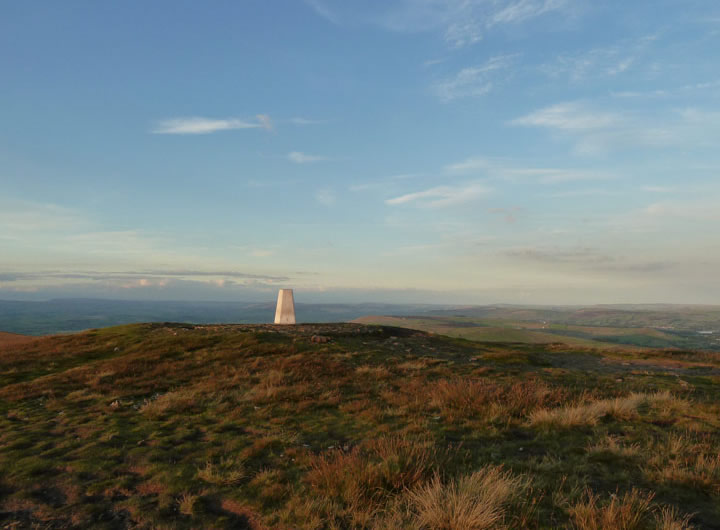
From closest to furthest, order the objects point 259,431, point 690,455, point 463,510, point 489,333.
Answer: point 463,510
point 690,455
point 259,431
point 489,333

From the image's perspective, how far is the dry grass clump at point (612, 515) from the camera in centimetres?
495

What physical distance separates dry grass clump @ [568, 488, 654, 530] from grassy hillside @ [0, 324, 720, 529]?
1.1 inches

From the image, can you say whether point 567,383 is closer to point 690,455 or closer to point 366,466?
point 690,455

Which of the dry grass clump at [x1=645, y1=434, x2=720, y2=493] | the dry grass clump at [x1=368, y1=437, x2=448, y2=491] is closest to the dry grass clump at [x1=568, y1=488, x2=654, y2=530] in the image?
the dry grass clump at [x1=645, y1=434, x2=720, y2=493]

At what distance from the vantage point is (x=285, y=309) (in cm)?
4888

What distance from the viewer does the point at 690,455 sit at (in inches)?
296

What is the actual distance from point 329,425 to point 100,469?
223 inches

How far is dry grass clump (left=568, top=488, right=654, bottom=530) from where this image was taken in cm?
495

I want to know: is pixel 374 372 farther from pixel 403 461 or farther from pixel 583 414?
pixel 403 461

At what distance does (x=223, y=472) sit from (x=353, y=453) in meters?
2.74

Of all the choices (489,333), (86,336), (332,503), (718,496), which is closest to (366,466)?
(332,503)

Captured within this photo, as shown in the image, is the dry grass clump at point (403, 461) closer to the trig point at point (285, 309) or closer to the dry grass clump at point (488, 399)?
the dry grass clump at point (488, 399)

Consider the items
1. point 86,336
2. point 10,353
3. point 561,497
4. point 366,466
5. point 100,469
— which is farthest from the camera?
point 86,336

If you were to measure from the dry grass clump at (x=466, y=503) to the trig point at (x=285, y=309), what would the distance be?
4375 centimetres
